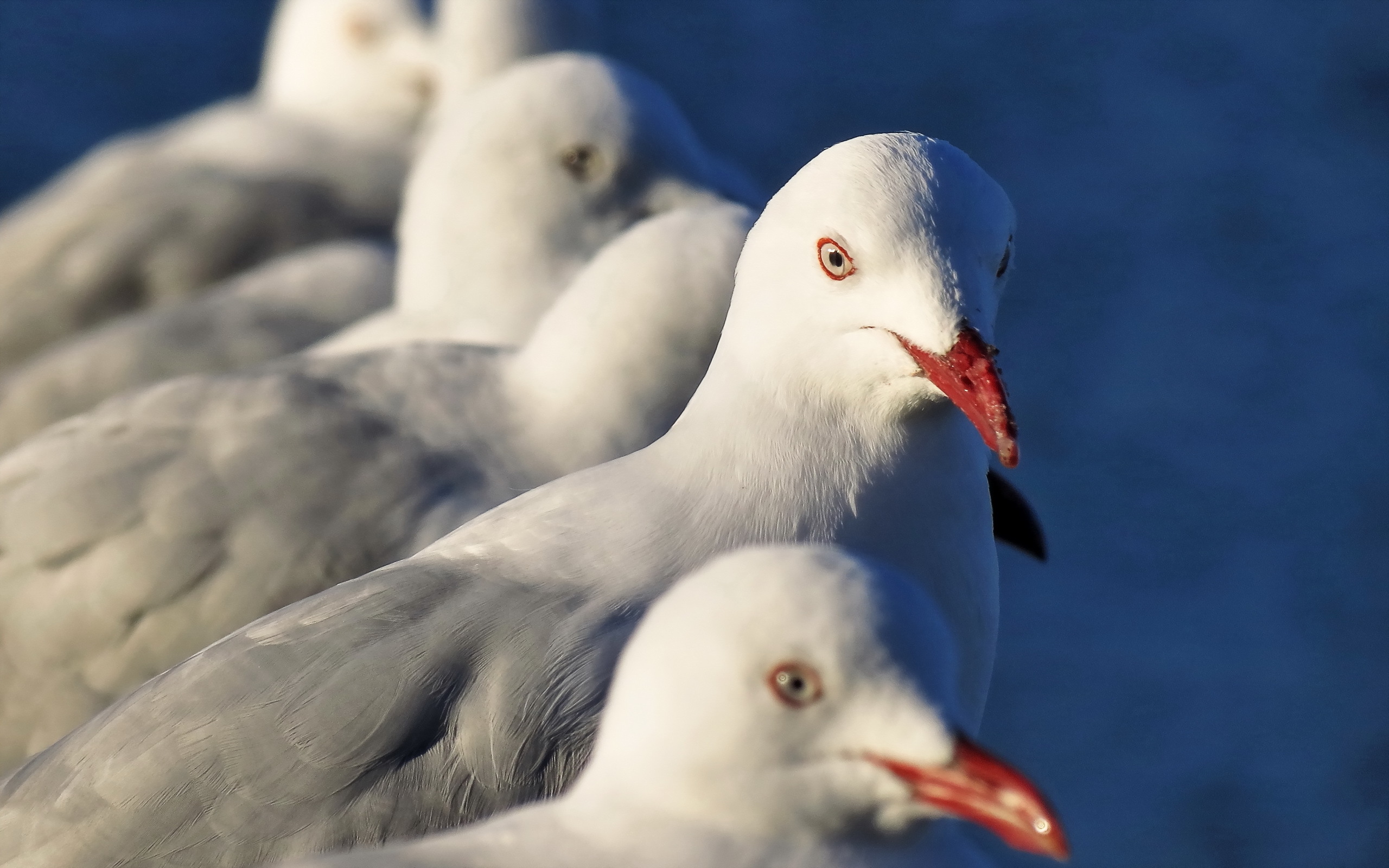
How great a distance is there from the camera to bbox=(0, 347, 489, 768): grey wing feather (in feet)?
10.5

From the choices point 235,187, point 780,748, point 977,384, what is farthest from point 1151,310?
point 780,748

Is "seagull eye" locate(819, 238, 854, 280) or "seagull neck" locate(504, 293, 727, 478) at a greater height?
"seagull eye" locate(819, 238, 854, 280)

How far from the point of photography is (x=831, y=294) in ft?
8.14

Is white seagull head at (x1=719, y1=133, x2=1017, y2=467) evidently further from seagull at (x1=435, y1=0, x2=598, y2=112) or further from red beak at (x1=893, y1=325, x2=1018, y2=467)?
seagull at (x1=435, y1=0, x2=598, y2=112)

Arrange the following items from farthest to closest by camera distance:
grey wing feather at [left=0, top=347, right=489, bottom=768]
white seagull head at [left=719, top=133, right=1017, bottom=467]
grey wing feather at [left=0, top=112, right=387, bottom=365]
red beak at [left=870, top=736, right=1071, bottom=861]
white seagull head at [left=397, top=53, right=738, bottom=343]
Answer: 1. grey wing feather at [left=0, top=112, right=387, bottom=365]
2. white seagull head at [left=397, top=53, right=738, bottom=343]
3. grey wing feather at [left=0, top=347, right=489, bottom=768]
4. white seagull head at [left=719, top=133, right=1017, bottom=467]
5. red beak at [left=870, top=736, right=1071, bottom=861]

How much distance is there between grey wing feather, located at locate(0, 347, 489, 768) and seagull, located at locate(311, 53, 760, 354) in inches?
29.6

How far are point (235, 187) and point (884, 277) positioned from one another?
10.9 feet

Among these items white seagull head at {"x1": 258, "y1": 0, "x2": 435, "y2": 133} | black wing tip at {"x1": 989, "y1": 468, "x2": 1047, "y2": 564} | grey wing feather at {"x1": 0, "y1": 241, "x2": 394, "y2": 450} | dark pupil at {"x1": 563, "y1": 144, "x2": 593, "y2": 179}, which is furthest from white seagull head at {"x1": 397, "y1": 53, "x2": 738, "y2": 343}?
white seagull head at {"x1": 258, "y1": 0, "x2": 435, "y2": 133}

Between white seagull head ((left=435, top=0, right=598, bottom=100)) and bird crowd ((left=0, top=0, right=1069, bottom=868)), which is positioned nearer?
bird crowd ((left=0, top=0, right=1069, bottom=868))

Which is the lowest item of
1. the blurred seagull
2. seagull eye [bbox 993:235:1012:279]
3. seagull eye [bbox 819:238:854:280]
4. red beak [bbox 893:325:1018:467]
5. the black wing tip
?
the blurred seagull

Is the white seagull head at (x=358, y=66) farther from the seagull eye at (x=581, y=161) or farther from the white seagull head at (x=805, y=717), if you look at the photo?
the white seagull head at (x=805, y=717)

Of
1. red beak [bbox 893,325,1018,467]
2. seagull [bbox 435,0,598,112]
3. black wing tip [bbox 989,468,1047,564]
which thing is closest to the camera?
red beak [bbox 893,325,1018,467]

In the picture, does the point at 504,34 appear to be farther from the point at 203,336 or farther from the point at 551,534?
the point at 551,534

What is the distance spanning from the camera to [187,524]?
3.25m
